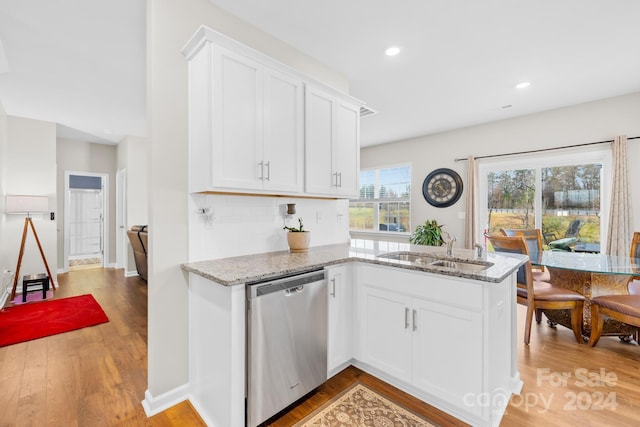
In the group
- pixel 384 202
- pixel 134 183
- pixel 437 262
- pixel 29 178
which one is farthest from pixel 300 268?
pixel 29 178

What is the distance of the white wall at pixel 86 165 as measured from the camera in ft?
18.9

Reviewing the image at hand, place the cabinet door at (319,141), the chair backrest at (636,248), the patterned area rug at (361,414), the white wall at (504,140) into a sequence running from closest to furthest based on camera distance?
the patterned area rug at (361,414), the cabinet door at (319,141), the chair backrest at (636,248), the white wall at (504,140)

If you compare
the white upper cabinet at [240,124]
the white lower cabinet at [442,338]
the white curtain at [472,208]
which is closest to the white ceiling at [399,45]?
the white upper cabinet at [240,124]

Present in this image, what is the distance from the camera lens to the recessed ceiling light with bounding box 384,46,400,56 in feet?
8.72

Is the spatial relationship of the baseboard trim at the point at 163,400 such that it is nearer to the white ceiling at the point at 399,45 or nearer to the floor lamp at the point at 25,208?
the white ceiling at the point at 399,45

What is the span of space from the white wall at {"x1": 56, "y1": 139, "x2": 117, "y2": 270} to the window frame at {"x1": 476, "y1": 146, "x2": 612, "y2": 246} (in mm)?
7475

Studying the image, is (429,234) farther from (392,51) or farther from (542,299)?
(392,51)

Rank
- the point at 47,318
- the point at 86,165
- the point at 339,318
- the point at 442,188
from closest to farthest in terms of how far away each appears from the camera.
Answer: the point at 339,318
the point at 47,318
the point at 442,188
the point at 86,165

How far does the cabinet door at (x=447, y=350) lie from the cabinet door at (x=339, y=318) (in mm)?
525

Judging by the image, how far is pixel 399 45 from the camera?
2.61m

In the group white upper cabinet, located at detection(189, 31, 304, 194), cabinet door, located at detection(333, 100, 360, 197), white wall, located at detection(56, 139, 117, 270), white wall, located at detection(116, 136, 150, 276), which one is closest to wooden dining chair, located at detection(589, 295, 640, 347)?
cabinet door, located at detection(333, 100, 360, 197)

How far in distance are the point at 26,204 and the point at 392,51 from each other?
5.45m

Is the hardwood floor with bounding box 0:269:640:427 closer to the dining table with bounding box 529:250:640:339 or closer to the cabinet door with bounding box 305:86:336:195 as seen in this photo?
the dining table with bounding box 529:250:640:339

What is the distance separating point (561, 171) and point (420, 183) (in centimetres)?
214
